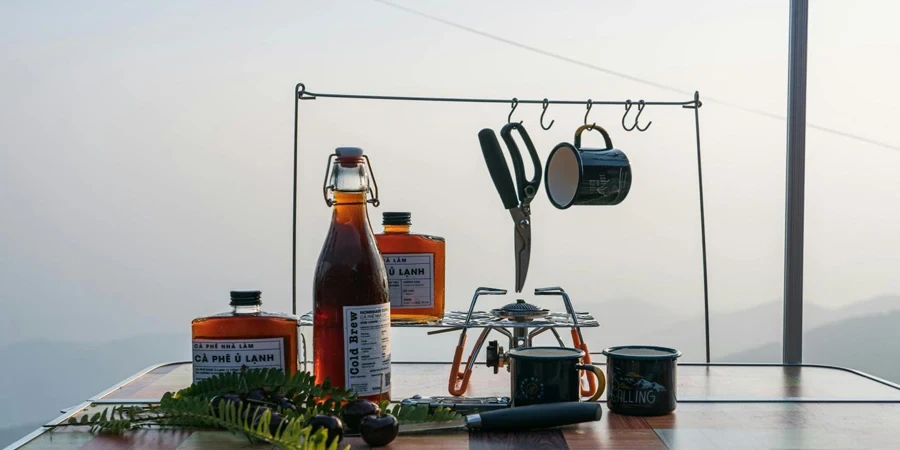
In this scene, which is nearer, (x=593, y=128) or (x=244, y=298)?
(x=244, y=298)

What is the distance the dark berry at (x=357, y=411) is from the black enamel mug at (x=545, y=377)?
14cm

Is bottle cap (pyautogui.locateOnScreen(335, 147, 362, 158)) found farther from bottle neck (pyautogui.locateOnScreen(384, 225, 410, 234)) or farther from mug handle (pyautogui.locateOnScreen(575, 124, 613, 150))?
mug handle (pyautogui.locateOnScreen(575, 124, 613, 150))

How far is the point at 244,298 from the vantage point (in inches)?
32.5

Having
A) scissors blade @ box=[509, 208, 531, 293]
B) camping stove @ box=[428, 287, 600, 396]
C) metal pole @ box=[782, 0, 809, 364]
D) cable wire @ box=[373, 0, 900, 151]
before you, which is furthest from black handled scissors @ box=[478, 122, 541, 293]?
cable wire @ box=[373, 0, 900, 151]

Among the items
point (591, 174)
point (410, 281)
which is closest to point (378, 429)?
point (410, 281)

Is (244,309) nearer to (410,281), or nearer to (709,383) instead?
(410,281)

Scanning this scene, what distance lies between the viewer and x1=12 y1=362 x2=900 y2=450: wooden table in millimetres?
749

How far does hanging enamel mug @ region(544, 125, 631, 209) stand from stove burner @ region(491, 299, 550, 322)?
261mm

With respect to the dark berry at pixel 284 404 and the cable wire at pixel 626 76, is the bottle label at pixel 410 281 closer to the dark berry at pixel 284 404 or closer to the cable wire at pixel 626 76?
the dark berry at pixel 284 404

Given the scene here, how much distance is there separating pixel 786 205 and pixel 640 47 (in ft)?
2.36

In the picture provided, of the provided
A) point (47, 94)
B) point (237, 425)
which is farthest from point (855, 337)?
point (47, 94)

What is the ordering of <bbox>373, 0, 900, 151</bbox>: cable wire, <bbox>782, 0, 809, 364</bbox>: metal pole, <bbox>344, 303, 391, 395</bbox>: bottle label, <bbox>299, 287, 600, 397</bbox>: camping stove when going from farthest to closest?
<bbox>373, 0, 900, 151</bbox>: cable wire, <bbox>782, 0, 809, 364</bbox>: metal pole, <bbox>299, 287, 600, 397</bbox>: camping stove, <bbox>344, 303, 391, 395</bbox>: bottle label

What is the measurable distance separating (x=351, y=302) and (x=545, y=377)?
0.18 m

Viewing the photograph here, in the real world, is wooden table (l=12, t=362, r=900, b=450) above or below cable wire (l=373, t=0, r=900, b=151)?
below
